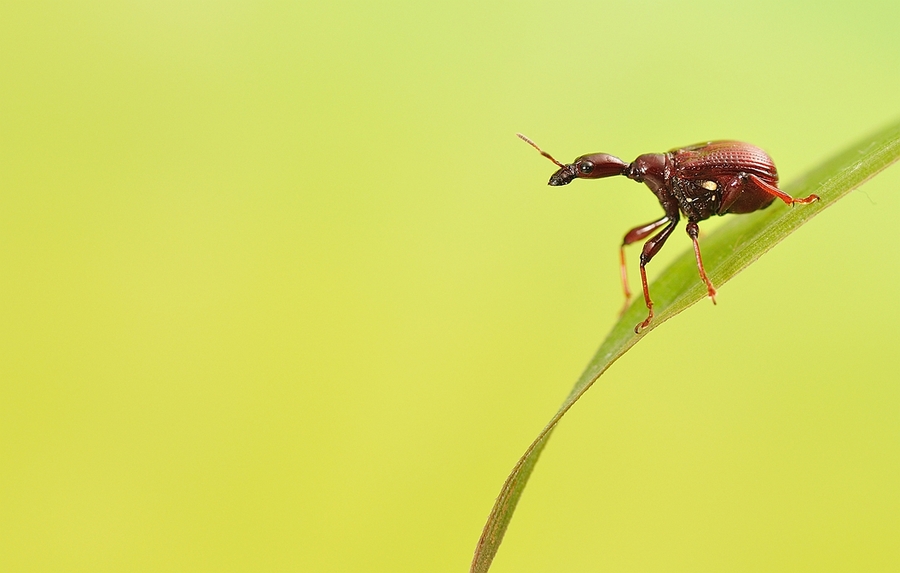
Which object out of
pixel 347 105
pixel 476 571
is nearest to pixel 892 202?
pixel 347 105

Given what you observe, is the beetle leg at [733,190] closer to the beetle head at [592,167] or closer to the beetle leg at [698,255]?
the beetle leg at [698,255]

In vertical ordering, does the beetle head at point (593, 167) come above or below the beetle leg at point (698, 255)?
above

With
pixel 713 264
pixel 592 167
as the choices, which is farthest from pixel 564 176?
pixel 713 264

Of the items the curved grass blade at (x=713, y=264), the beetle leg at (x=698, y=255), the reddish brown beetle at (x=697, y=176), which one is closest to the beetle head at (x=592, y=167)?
the reddish brown beetle at (x=697, y=176)

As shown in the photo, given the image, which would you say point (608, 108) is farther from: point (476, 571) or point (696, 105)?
point (476, 571)

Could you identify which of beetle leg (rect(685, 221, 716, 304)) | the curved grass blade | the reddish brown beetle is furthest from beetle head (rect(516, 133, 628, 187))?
the curved grass blade

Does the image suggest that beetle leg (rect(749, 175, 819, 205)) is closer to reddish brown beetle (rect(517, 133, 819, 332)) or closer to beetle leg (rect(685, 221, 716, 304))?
reddish brown beetle (rect(517, 133, 819, 332))

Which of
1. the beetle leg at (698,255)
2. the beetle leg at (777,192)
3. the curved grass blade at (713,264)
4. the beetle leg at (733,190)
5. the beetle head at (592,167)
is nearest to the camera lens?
the curved grass blade at (713,264)

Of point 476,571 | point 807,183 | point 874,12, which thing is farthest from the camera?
point 874,12
